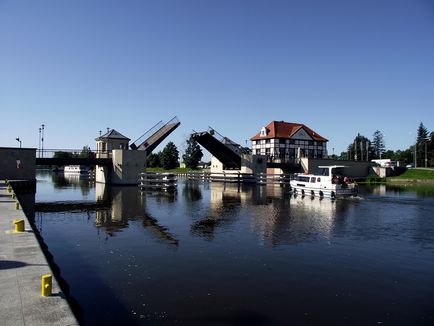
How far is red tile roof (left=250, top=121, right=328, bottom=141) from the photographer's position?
8353 centimetres

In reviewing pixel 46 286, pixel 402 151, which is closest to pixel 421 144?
pixel 402 151

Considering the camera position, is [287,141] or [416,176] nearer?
[416,176]

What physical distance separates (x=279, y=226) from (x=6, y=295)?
50.2 ft

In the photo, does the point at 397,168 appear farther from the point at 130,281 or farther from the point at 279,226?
the point at 130,281

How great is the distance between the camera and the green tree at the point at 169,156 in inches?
4220

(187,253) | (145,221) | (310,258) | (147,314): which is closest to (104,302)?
(147,314)

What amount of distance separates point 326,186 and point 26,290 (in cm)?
3443

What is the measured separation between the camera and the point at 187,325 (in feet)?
27.4

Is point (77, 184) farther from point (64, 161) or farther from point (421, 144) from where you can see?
point (421, 144)

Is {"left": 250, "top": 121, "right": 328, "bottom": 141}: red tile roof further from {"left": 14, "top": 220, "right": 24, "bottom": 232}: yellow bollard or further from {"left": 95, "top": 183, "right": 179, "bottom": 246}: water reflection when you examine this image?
{"left": 14, "top": 220, "right": 24, "bottom": 232}: yellow bollard

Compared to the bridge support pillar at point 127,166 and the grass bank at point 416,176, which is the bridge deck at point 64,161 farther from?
the grass bank at point 416,176

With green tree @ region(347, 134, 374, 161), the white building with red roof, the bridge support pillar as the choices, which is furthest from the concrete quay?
green tree @ region(347, 134, 374, 161)

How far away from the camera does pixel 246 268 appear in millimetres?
12766

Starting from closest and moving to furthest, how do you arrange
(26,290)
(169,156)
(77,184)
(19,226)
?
(26,290)
(19,226)
(77,184)
(169,156)
